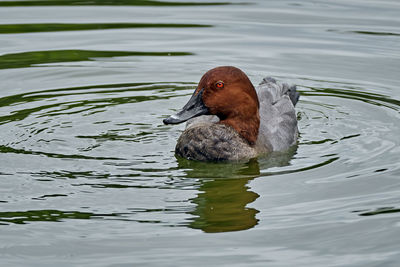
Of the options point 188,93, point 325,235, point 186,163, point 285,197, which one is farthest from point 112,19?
point 325,235

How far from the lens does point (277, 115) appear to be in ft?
33.9

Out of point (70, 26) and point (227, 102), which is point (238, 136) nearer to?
point (227, 102)

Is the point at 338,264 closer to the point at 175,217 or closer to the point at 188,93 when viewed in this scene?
the point at 175,217

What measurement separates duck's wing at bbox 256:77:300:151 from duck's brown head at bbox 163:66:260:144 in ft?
0.67

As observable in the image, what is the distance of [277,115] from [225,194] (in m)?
2.23

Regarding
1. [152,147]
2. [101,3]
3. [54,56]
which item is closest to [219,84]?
[152,147]

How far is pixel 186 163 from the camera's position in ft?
30.5

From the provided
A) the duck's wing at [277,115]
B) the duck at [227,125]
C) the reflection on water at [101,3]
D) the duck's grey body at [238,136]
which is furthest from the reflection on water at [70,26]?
the duck at [227,125]

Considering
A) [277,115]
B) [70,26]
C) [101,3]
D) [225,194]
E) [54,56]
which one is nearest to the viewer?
[225,194]

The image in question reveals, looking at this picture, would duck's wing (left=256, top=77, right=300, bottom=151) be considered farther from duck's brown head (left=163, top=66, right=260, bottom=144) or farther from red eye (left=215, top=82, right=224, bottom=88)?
red eye (left=215, top=82, right=224, bottom=88)

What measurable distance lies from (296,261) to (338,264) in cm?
33

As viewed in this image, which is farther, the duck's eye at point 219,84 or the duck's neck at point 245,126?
the duck's neck at point 245,126

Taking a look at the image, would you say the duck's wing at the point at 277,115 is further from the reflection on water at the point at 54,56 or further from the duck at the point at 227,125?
the reflection on water at the point at 54,56

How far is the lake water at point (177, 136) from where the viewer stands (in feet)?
23.3
